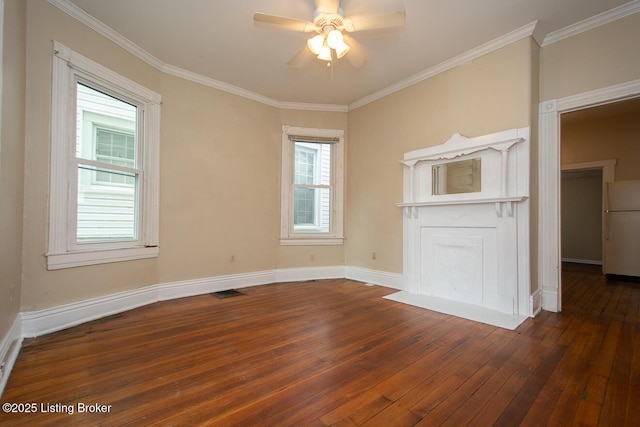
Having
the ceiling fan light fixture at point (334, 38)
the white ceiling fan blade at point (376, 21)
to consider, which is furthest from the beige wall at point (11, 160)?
the white ceiling fan blade at point (376, 21)

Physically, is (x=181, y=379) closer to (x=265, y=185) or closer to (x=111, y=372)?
(x=111, y=372)

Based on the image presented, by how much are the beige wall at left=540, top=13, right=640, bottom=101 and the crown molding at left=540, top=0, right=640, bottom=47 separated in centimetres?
4

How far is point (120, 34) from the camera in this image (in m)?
2.92

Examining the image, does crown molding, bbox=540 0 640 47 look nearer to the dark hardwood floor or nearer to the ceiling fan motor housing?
the ceiling fan motor housing

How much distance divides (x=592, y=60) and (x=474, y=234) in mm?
1974

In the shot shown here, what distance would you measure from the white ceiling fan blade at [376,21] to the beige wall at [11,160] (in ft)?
7.65

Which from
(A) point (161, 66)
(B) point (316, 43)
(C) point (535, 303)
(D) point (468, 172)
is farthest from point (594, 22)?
(A) point (161, 66)

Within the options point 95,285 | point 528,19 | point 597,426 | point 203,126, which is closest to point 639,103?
point 528,19

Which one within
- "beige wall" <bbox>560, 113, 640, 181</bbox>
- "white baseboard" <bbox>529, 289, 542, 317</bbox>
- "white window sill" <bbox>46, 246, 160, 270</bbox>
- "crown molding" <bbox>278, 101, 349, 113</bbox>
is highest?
"crown molding" <bbox>278, 101, 349, 113</bbox>

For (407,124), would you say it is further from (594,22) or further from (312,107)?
(594,22)

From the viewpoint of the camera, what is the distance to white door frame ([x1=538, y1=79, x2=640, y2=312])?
2945 millimetres

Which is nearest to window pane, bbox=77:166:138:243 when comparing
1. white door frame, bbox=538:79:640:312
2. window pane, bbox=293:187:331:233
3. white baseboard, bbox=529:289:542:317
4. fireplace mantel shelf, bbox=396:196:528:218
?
window pane, bbox=293:187:331:233

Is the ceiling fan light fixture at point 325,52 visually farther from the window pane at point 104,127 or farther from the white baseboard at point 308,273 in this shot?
the white baseboard at point 308,273

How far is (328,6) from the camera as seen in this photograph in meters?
2.32
